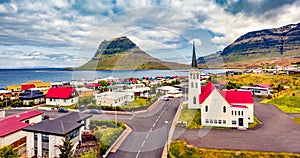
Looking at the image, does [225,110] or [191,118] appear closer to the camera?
[225,110]

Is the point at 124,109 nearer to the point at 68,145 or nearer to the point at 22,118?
the point at 22,118

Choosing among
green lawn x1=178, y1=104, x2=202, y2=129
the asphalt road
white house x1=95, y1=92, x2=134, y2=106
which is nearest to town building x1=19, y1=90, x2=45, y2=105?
white house x1=95, y1=92, x2=134, y2=106

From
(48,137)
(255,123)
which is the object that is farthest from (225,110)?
(48,137)

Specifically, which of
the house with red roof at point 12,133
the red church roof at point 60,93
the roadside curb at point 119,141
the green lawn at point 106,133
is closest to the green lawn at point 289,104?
the roadside curb at point 119,141

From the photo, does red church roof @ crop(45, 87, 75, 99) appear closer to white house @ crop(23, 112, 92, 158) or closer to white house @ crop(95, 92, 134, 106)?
white house @ crop(95, 92, 134, 106)

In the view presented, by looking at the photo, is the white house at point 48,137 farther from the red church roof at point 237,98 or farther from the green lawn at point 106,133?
the red church roof at point 237,98

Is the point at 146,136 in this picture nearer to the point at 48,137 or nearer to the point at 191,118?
the point at 191,118
